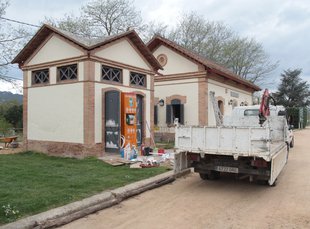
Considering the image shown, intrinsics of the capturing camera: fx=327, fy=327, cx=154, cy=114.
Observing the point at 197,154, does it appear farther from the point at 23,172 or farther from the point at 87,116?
the point at 87,116

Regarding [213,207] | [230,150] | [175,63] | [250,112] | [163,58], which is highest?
[163,58]

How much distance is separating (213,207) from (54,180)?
419cm

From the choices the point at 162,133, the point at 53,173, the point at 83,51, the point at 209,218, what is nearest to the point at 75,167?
the point at 53,173

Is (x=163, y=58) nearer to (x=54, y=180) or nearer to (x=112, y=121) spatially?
(x=112, y=121)

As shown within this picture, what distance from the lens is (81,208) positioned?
6230 millimetres

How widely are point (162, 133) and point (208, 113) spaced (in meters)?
3.43

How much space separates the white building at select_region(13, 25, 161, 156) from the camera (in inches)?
505

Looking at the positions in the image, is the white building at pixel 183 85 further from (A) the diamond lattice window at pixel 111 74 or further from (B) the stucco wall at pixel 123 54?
(A) the diamond lattice window at pixel 111 74

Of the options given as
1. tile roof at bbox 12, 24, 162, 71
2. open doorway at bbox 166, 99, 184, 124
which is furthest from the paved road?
open doorway at bbox 166, 99, 184, 124

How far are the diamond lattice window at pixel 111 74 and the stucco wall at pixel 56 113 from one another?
1.18m

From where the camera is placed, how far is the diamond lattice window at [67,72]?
13.3 m

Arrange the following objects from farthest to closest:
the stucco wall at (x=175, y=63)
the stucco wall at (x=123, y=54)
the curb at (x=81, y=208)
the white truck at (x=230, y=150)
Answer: the stucco wall at (x=175, y=63) < the stucco wall at (x=123, y=54) < the white truck at (x=230, y=150) < the curb at (x=81, y=208)

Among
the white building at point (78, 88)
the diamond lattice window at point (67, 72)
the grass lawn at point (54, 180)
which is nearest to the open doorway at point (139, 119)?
the white building at point (78, 88)

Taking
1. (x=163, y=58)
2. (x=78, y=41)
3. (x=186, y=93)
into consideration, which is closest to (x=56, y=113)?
(x=78, y=41)
